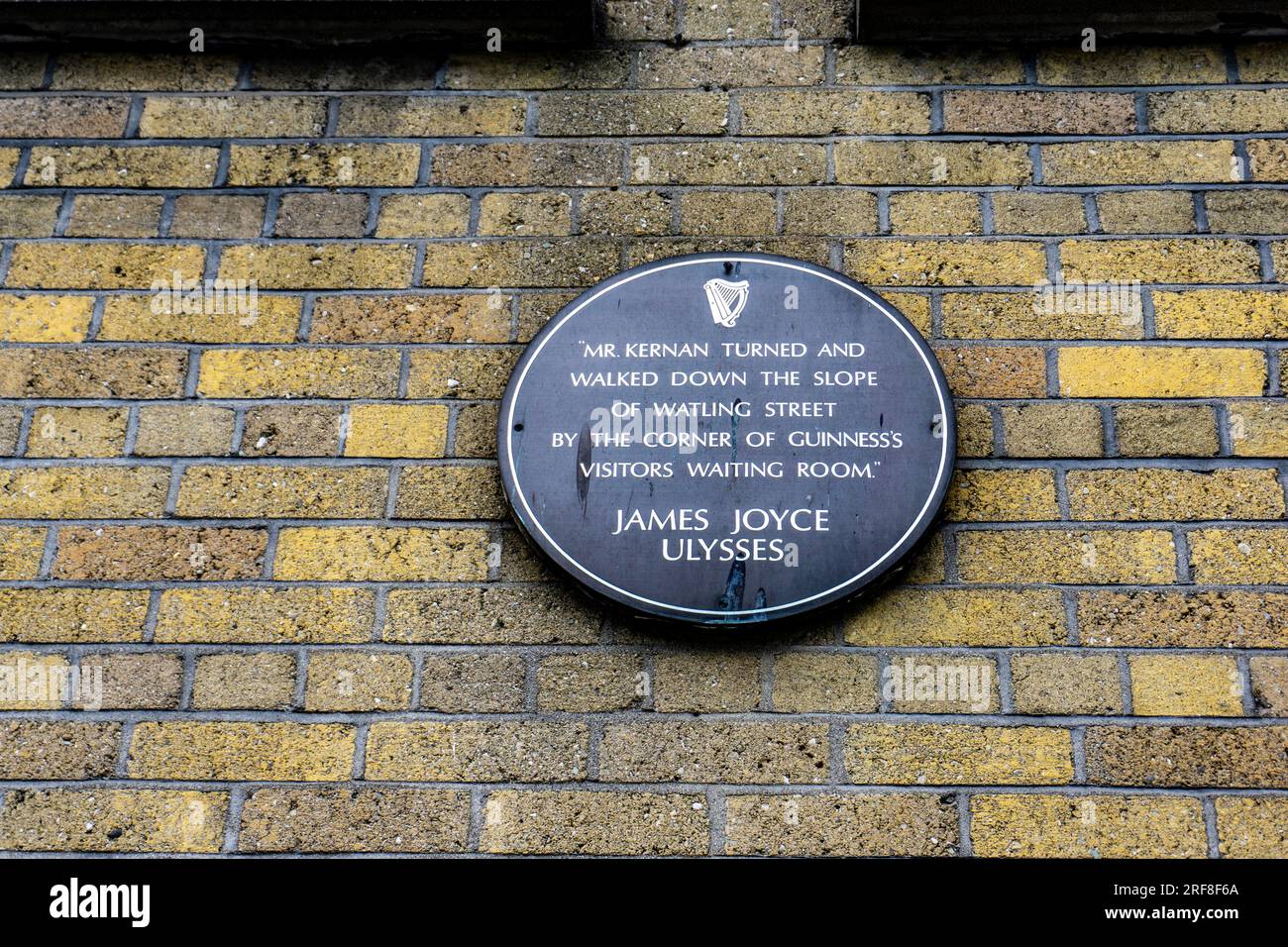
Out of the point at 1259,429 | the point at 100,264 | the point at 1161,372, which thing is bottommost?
the point at 1259,429

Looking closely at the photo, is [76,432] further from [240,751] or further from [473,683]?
[473,683]

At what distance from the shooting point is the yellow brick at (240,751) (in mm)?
1827

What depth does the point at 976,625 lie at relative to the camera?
188cm

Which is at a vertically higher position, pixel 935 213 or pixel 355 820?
pixel 935 213

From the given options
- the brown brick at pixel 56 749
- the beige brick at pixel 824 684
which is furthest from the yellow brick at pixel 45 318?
the beige brick at pixel 824 684

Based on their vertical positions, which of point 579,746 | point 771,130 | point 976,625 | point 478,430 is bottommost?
point 579,746

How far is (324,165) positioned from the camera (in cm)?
225

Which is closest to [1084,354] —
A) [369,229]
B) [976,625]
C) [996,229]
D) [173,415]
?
[996,229]

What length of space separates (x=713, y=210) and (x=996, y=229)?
516 mm

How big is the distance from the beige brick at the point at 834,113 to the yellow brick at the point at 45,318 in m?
1.26

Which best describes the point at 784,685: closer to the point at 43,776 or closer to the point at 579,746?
the point at 579,746

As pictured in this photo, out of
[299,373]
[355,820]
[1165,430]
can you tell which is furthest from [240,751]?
[1165,430]

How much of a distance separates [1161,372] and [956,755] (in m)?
0.77

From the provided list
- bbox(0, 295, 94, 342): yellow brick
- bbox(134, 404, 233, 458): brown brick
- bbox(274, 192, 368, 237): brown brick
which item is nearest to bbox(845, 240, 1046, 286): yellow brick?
bbox(274, 192, 368, 237): brown brick
